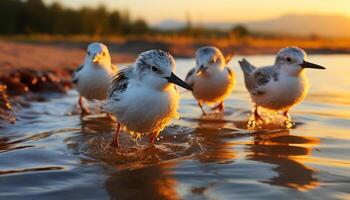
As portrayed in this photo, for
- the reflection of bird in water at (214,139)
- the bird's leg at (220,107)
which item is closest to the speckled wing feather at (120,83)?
the reflection of bird in water at (214,139)

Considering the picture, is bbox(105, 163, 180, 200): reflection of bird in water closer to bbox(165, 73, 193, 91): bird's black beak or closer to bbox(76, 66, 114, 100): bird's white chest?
bbox(165, 73, 193, 91): bird's black beak

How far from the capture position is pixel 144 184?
15.2ft

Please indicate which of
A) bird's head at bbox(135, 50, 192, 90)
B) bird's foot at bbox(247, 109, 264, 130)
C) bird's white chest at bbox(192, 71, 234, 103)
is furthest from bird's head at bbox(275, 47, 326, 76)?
bird's head at bbox(135, 50, 192, 90)

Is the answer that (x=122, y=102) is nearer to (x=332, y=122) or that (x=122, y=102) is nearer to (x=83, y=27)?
(x=332, y=122)

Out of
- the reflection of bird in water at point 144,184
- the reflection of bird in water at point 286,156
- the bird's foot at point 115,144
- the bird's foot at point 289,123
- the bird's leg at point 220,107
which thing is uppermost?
the bird's leg at point 220,107

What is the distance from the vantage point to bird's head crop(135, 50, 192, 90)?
558cm

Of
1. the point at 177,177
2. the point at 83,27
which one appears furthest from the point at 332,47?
the point at 177,177

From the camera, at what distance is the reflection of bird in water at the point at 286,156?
4.62m

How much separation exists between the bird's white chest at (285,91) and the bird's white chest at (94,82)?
254 cm

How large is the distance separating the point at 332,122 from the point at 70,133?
3.45 m

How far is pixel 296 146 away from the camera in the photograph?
6.17m

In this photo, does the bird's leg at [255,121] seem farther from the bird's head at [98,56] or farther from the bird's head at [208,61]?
the bird's head at [98,56]

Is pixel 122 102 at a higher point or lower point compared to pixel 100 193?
higher

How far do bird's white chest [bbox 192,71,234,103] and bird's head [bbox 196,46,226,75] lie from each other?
111 millimetres
